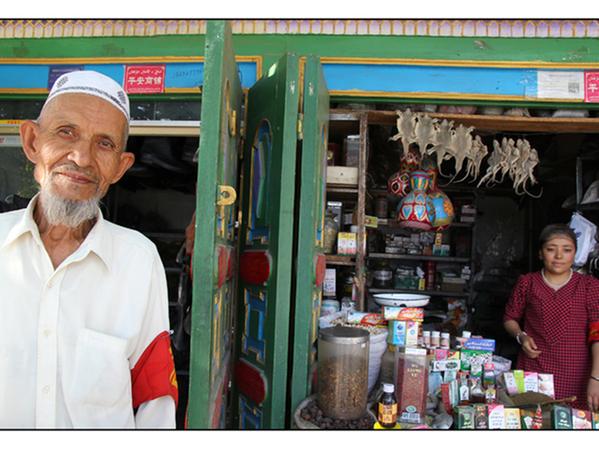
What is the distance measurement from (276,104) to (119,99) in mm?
739

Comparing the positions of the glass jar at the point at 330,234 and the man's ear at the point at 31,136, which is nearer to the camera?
the man's ear at the point at 31,136

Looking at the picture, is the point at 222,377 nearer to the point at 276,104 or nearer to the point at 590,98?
the point at 276,104

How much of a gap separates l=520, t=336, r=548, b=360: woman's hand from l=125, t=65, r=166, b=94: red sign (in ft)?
9.00

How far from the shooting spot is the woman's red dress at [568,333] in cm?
259

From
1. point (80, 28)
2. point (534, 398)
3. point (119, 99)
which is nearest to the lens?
point (119, 99)

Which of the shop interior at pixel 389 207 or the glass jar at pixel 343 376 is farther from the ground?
the shop interior at pixel 389 207

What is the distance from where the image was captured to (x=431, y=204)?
9.75 ft

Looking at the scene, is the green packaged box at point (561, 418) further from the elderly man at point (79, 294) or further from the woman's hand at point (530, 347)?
the elderly man at point (79, 294)

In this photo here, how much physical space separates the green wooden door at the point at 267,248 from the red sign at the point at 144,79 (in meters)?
0.69

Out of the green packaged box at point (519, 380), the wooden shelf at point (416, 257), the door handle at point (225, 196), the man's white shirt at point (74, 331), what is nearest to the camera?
the man's white shirt at point (74, 331)

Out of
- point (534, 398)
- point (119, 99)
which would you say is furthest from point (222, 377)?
point (534, 398)

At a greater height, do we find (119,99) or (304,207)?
(119,99)

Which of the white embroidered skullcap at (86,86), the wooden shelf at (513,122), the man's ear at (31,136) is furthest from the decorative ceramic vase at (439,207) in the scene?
the man's ear at (31,136)

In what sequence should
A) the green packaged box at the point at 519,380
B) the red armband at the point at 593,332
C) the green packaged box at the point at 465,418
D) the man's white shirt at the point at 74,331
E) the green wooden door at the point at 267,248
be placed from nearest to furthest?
the man's white shirt at the point at 74,331, the green wooden door at the point at 267,248, the green packaged box at the point at 465,418, the green packaged box at the point at 519,380, the red armband at the point at 593,332
